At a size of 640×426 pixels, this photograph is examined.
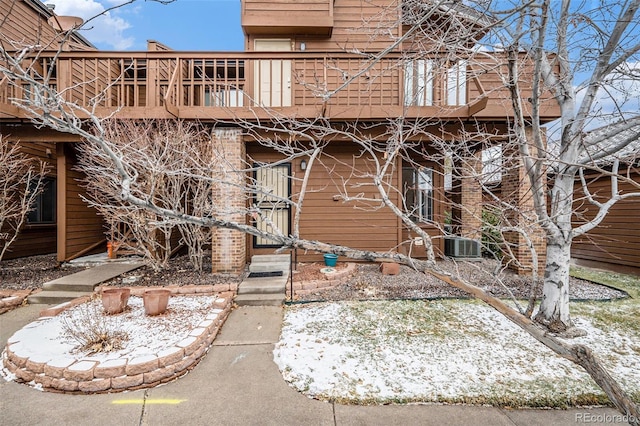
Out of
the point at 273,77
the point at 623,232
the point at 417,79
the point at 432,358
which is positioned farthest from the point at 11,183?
the point at 623,232

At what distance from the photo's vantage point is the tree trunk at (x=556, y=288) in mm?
3674

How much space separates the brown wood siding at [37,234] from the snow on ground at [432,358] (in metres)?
7.94

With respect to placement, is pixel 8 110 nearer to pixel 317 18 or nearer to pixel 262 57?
pixel 262 57

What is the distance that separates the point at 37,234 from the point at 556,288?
11.5 m

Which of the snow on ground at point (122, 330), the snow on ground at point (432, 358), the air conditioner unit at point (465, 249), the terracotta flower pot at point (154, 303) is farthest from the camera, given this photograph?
the air conditioner unit at point (465, 249)

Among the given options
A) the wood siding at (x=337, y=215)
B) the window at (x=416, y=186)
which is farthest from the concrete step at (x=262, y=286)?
the window at (x=416, y=186)

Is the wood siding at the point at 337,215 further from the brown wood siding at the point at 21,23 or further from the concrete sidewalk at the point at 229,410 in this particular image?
the brown wood siding at the point at 21,23

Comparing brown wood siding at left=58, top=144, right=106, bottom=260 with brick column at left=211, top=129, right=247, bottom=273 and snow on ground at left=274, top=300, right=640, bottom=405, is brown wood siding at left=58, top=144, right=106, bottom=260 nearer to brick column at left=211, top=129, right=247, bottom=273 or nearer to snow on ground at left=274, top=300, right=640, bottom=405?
brick column at left=211, top=129, right=247, bottom=273

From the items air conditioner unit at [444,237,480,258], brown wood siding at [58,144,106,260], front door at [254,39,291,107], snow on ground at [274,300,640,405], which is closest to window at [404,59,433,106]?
snow on ground at [274,300,640,405]

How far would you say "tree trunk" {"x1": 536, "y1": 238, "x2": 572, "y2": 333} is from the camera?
367cm

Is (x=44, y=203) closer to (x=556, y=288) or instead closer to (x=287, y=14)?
(x=287, y=14)

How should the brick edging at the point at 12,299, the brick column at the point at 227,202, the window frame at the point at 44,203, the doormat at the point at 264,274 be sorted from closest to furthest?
the brick edging at the point at 12,299
the doormat at the point at 264,274
the brick column at the point at 227,202
the window frame at the point at 44,203

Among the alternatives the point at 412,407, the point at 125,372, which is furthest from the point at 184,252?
the point at 412,407

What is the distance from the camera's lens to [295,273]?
6305mm
